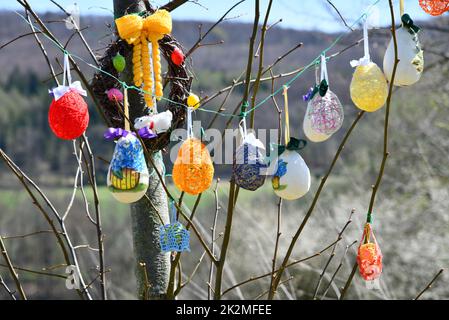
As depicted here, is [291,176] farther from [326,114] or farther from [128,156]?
[128,156]

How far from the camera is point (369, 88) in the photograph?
1.01m

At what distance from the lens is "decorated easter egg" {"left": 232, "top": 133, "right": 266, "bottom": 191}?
3.16 ft

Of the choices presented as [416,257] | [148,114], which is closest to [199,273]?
[416,257]

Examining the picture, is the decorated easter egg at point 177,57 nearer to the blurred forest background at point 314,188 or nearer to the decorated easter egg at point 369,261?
the blurred forest background at point 314,188

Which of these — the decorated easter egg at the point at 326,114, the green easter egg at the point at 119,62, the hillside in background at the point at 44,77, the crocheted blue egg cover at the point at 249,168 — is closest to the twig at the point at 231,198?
the crocheted blue egg cover at the point at 249,168

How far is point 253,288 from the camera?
5.24m

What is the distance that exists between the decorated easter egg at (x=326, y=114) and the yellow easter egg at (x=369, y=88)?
49 millimetres

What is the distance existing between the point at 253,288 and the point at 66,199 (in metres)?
5.96

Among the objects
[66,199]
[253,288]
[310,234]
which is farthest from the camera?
[66,199]

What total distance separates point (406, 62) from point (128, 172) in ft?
1.50

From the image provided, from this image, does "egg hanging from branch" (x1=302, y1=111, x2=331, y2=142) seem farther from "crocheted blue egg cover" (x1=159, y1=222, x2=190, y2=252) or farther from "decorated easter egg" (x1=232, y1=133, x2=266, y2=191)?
"crocheted blue egg cover" (x1=159, y1=222, x2=190, y2=252)

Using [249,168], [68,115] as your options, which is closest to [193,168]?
[249,168]

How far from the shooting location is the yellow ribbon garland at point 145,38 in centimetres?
107

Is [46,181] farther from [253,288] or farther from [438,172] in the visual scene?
[438,172]
